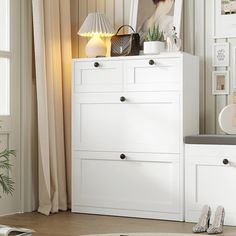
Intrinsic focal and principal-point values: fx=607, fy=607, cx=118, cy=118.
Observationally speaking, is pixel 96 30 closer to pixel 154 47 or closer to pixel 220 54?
pixel 154 47

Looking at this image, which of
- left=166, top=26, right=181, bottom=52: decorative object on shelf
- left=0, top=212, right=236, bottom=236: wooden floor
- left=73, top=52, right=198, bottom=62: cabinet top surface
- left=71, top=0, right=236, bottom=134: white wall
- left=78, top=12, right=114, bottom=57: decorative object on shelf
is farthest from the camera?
left=78, top=12, right=114, bottom=57: decorative object on shelf

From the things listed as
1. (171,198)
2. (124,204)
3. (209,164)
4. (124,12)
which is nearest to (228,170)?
(209,164)

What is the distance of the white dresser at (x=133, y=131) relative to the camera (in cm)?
462

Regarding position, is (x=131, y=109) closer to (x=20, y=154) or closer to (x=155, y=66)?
(x=155, y=66)

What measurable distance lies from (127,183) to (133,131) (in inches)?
16.4

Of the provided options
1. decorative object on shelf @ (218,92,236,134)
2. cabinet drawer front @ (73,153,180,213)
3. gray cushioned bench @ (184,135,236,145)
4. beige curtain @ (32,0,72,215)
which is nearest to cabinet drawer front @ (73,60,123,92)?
beige curtain @ (32,0,72,215)

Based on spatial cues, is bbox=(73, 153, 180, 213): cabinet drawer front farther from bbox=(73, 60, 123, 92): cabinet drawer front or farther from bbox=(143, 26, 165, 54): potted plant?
bbox=(143, 26, 165, 54): potted plant

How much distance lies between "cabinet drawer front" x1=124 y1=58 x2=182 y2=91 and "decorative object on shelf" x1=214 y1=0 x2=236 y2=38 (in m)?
0.50

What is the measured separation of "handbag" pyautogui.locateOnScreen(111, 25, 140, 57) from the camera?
4.90 m

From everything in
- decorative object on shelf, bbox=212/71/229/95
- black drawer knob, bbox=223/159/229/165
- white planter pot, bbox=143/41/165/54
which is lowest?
black drawer knob, bbox=223/159/229/165

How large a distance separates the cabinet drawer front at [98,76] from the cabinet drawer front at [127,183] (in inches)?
21.6

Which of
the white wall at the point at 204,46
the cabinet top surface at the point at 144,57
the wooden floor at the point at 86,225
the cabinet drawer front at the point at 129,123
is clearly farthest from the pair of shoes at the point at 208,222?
the cabinet top surface at the point at 144,57

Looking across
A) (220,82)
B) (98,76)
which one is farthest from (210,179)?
(98,76)

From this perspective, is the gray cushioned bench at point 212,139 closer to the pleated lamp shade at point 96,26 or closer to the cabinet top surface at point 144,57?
the cabinet top surface at point 144,57
